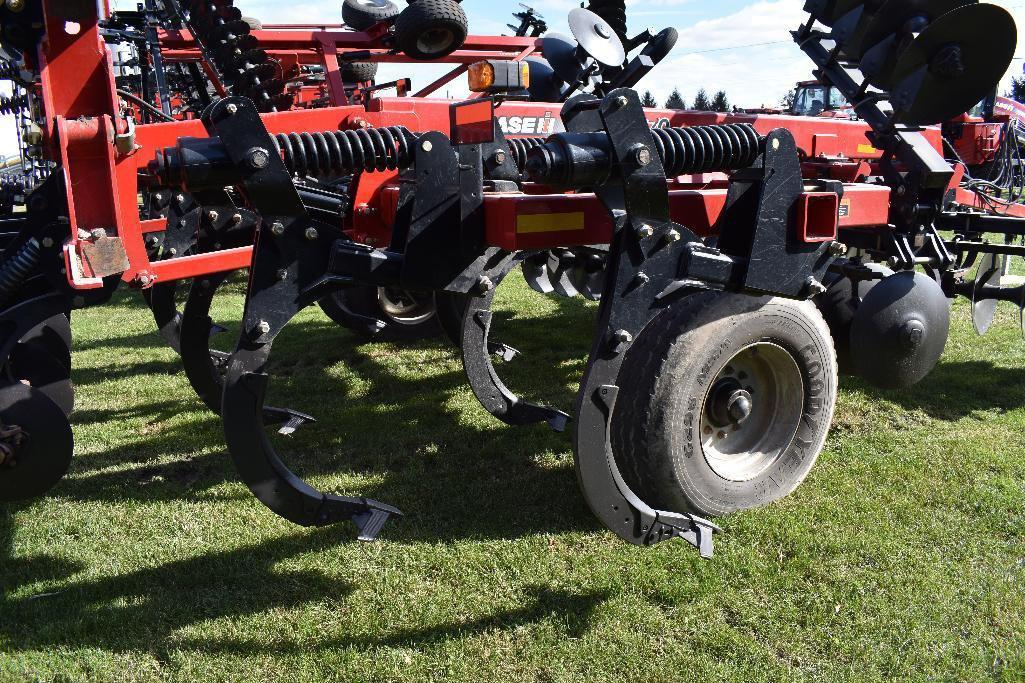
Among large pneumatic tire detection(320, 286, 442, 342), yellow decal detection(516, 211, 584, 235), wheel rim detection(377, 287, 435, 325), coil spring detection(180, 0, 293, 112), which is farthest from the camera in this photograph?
wheel rim detection(377, 287, 435, 325)

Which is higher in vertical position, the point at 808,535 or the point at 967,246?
the point at 967,246

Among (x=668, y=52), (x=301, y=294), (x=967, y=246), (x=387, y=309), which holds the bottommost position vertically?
(x=387, y=309)

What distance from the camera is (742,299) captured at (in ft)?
9.58

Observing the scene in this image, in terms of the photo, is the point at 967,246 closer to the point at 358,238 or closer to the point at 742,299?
the point at 742,299

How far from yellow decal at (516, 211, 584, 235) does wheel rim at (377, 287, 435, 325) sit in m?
3.36

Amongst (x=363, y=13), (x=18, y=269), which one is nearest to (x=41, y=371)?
(x=18, y=269)

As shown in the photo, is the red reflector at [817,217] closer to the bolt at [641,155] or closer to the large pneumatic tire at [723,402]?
the large pneumatic tire at [723,402]

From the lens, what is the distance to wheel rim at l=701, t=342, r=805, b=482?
309 centimetres

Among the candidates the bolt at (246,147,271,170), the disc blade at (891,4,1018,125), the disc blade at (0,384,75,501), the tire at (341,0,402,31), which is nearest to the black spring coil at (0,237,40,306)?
the disc blade at (0,384,75,501)

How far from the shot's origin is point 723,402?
307cm

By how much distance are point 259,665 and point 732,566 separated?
Result: 5.17 ft

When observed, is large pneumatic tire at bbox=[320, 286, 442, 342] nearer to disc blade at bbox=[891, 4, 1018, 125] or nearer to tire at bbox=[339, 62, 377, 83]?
tire at bbox=[339, 62, 377, 83]

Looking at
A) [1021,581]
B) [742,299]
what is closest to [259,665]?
[742,299]

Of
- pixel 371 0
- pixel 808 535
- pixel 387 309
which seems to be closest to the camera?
pixel 808 535
